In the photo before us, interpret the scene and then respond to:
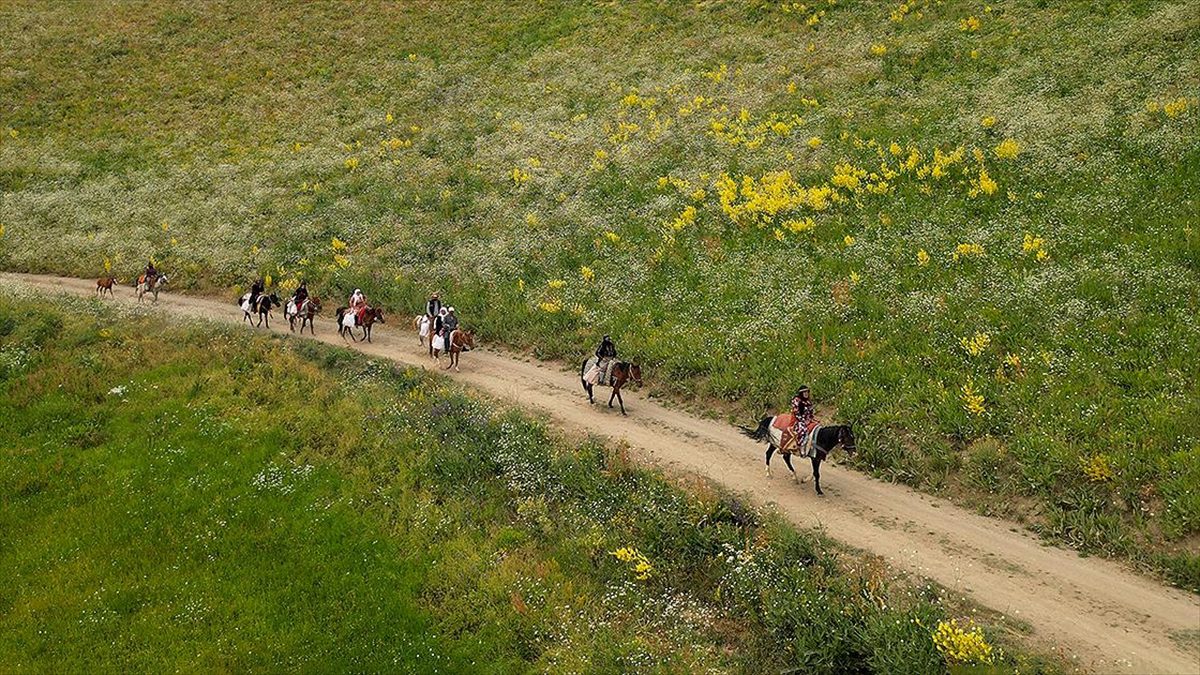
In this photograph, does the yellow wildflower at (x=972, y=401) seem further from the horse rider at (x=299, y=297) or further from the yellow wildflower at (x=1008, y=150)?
the horse rider at (x=299, y=297)

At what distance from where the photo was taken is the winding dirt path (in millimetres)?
12039

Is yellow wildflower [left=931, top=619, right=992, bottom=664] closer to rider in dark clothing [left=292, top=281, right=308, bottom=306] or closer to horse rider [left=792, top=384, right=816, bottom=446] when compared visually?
horse rider [left=792, top=384, right=816, bottom=446]

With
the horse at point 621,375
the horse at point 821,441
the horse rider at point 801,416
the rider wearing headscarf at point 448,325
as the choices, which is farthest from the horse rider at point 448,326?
the horse rider at point 801,416

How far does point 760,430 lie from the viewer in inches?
737

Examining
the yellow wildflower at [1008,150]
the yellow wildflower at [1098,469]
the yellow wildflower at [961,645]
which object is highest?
the yellow wildflower at [1008,150]

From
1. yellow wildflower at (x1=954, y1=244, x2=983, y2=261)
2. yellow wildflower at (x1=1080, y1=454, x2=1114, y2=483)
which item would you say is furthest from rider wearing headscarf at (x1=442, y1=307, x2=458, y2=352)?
yellow wildflower at (x1=1080, y1=454, x2=1114, y2=483)

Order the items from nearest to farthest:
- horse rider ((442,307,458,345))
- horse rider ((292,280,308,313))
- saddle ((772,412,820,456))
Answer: saddle ((772,412,820,456)) → horse rider ((442,307,458,345)) → horse rider ((292,280,308,313))

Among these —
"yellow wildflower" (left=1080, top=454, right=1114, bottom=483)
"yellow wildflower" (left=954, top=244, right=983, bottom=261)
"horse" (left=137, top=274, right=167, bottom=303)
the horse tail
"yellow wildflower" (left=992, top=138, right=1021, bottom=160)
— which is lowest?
the horse tail

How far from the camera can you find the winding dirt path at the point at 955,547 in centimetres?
1204

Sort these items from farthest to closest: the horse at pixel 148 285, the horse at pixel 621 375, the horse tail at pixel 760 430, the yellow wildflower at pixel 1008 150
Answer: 1. the horse at pixel 148 285
2. the yellow wildflower at pixel 1008 150
3. the horse at pixel 621 375
4. the horse tail at pixel 760 430

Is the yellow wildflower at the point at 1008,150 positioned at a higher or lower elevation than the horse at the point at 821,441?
higher

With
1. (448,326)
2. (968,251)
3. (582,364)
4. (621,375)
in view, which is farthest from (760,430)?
(448,326)

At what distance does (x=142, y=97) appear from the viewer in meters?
59.3

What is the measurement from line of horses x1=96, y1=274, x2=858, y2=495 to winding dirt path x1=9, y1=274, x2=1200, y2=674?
63cm
